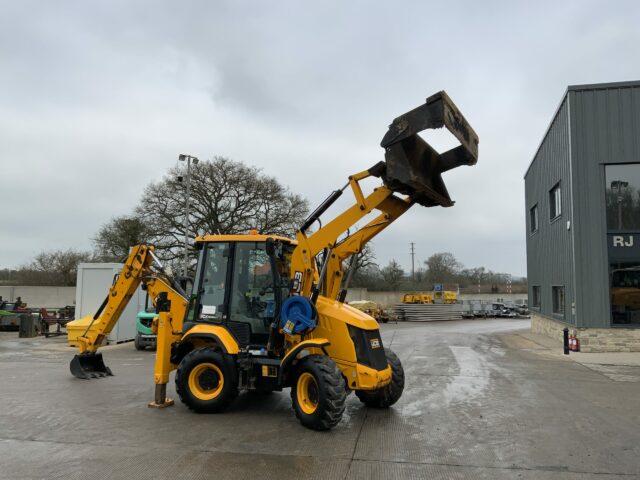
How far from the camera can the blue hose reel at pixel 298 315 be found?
691 cm

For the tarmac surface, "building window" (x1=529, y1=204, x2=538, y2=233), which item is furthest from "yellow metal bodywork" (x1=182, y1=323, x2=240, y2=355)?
"building window" (x1=529, y1=204, x2=538, y2=233)

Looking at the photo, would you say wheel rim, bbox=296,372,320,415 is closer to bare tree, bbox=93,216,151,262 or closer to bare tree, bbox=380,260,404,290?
bare tree, bbox=93,216,151,262

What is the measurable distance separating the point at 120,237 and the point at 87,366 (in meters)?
29.4

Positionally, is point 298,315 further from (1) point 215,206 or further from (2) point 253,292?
(1) point 215,206

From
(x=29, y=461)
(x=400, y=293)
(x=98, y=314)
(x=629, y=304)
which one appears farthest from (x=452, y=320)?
(x=29, y=461)

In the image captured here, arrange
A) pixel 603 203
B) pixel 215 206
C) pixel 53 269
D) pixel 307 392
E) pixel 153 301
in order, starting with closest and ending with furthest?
pixel 307 392 → pixel 153 301 → pixel 603 203 → pixel 215 206 → pixel 53 269

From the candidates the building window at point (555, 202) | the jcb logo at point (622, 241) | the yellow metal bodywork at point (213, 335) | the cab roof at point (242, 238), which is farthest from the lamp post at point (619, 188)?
the yellow metal bodywork at point (213, 335)

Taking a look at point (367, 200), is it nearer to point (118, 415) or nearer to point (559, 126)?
point (118, 415)

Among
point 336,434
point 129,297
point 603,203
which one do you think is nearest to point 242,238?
point 336,434

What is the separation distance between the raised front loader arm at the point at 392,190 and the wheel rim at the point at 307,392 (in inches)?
48.4

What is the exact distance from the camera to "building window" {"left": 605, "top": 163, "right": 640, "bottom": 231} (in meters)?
16.6

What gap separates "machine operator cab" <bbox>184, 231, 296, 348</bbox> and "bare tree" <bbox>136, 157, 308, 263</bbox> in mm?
27639

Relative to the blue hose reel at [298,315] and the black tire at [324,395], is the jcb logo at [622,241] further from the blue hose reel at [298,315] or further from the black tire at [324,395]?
the black tire at [324,395]

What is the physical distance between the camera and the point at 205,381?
24.6ft
